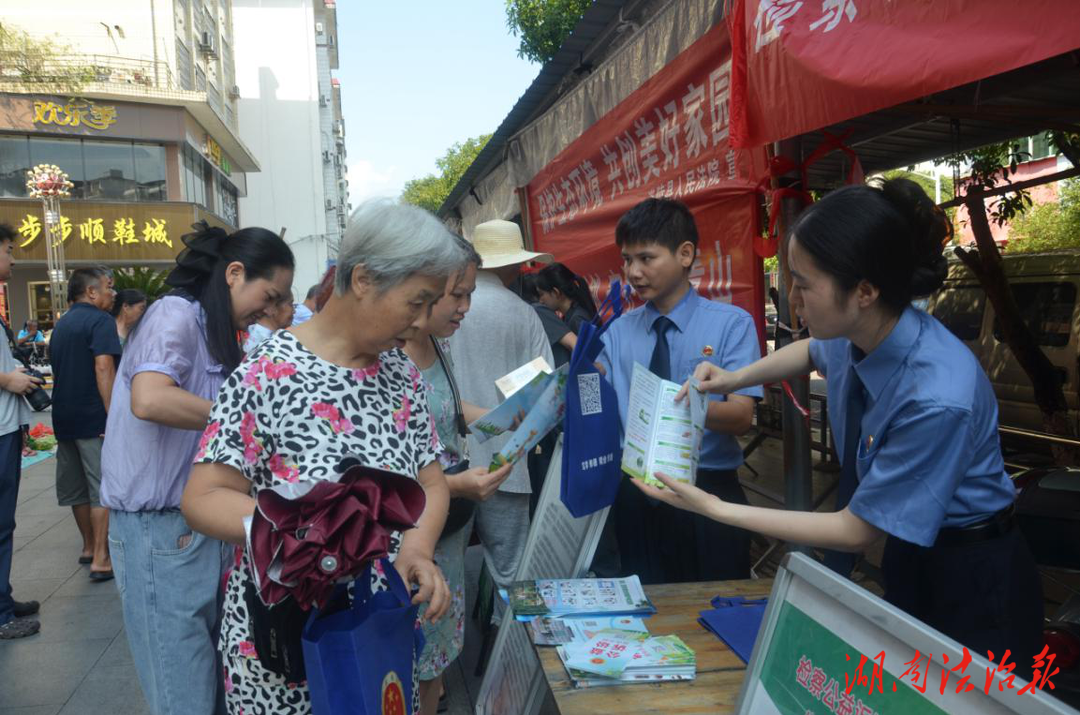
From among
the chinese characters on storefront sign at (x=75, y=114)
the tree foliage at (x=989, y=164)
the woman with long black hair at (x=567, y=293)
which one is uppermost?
the chinese characters on storefront sign at (x=75, y=114)

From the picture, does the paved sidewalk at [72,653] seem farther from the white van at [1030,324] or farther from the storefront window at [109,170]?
the storefront window at [109,170]

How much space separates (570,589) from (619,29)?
3.80 metres

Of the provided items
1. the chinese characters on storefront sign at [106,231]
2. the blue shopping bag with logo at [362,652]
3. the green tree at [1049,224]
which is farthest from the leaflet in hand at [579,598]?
the chinese characters on storefront sign at [106,231]

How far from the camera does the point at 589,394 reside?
194 cm

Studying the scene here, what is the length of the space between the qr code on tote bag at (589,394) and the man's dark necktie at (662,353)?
44cm


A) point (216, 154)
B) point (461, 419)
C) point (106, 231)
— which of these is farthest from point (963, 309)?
point (216, 154)

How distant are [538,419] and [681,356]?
648 mm

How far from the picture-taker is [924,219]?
4.63 feet

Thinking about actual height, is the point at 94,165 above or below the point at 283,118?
below

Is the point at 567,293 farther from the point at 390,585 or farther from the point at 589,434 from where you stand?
the point at 390,585

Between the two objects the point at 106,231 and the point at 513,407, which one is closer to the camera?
the point at 513,407

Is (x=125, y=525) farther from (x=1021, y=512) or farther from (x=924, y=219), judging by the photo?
(x=1021, y=512)

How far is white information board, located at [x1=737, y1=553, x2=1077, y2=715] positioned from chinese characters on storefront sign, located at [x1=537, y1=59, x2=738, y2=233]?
74.5 inches

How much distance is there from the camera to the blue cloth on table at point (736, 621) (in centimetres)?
165
